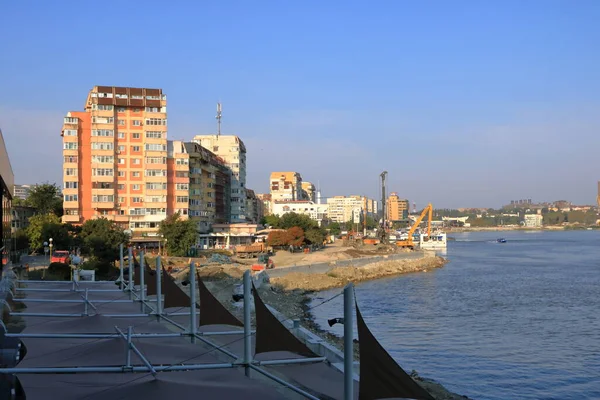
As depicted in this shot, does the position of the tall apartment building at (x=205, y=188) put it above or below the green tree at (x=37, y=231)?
above

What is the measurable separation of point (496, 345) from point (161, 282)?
1337cm

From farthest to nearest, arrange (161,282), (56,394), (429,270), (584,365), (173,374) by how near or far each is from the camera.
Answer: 1. (429,270)
2. (584,365)
3. (161,282)
4. (173,374)
5. (56,394)

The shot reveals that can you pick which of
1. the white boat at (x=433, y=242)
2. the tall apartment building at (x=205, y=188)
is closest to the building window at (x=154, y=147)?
the tall apartment building at (x=205, y=188)

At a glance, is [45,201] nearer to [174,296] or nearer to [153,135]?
[153,135]

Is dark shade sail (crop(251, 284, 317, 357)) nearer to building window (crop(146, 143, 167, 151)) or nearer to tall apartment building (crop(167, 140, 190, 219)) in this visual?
building window (crop(146, 143, 167, 151))

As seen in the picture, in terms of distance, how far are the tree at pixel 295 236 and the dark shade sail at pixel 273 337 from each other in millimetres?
59695

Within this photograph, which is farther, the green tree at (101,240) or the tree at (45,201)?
the tree at (45,201)

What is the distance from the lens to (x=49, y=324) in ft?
30.6

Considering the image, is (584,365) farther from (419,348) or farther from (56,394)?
(56,394)

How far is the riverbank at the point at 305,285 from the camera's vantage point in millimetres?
21578

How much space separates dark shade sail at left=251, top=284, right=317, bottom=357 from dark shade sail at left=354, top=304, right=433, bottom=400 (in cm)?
183

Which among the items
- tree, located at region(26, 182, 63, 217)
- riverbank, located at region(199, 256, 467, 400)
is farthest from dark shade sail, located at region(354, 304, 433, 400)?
tree, located at region(26, 182, 63, 217)

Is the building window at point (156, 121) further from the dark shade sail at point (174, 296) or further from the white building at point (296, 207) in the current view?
the white building at point (296, 207)

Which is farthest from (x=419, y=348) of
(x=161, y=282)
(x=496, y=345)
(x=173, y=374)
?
(x=173, y=374)
